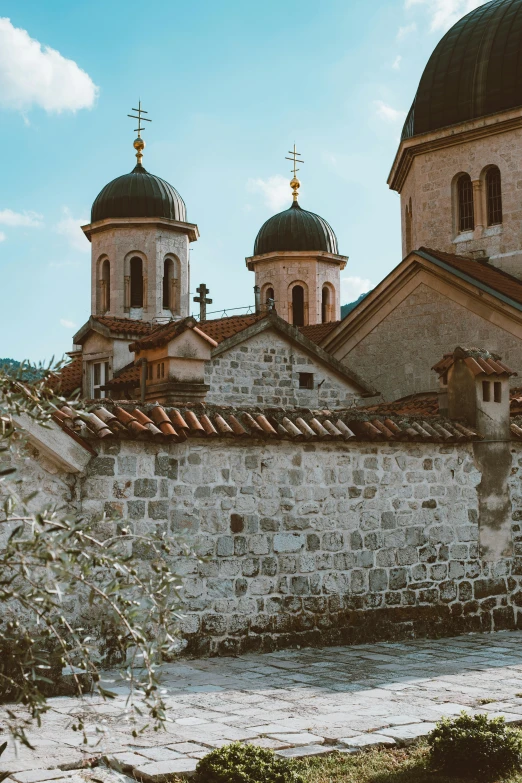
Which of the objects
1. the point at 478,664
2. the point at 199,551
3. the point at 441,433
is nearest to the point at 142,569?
the point at 199,551

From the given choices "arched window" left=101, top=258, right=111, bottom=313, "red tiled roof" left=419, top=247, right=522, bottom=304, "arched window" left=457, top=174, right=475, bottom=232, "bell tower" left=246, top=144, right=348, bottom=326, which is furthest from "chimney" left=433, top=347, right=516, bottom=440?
"bell tower" left=246, top=144, right=348, bottom=326

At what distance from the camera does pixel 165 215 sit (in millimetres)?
31984

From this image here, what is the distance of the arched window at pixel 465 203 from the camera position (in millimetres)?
18906

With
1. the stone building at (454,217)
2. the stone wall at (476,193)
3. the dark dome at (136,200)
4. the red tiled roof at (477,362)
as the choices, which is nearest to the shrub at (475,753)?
the red tiled roof at (477,362)

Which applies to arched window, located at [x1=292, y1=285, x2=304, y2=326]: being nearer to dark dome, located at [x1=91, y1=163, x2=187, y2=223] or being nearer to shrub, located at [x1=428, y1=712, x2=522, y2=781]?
dark dome, located at [x1=91, y1=163, x2=187, y2=223]

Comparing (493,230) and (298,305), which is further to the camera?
(298,305)

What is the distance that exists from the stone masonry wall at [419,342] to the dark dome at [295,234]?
54.3 feet

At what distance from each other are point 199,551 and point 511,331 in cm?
973

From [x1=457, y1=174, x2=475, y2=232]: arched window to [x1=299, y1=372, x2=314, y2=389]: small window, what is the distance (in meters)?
4.42

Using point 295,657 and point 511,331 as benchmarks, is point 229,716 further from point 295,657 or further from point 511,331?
point 511,331

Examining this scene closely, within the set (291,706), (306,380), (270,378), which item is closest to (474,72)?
(306,380)

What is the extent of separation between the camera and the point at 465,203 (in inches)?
749

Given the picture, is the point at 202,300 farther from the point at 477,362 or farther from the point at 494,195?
the point at 477,362

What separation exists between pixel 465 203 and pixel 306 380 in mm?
4976
